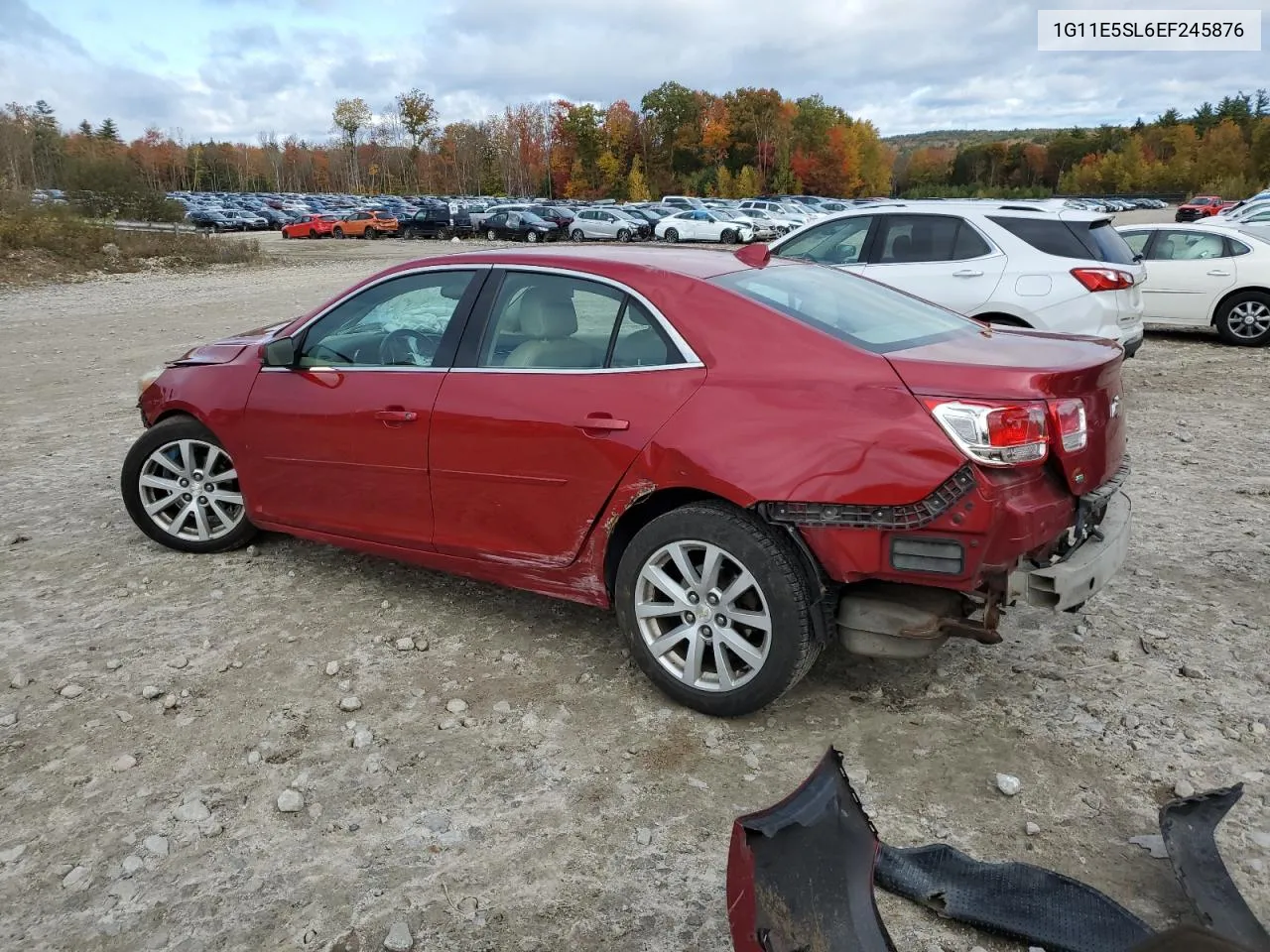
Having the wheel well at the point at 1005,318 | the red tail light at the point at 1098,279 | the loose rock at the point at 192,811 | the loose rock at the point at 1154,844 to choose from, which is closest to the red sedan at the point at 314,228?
the wheel well at the point at 1005,318

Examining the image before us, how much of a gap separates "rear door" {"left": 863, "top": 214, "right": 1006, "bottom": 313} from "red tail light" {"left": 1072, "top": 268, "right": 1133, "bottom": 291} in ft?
2.00

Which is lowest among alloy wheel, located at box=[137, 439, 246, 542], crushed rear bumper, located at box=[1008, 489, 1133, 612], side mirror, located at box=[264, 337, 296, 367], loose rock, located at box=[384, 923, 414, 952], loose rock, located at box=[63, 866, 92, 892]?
loose rock, located at box=[63, 866, 92, 892]

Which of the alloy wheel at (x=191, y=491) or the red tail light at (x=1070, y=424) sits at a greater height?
the red tail light at (x=1070, y=424)

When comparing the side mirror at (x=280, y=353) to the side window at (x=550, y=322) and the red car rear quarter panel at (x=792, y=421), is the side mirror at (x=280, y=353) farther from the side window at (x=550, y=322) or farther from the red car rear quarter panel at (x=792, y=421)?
the red car rear quarter panel at (x=792, y=421)

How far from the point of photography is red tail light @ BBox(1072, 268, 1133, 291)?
8203 mm

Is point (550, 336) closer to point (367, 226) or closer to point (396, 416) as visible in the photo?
point (396, 416)

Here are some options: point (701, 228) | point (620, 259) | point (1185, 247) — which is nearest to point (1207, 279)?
point (1185, 247)

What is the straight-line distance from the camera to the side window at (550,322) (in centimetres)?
384

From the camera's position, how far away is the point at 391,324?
14.9 feet

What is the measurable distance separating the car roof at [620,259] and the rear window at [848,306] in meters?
0.13

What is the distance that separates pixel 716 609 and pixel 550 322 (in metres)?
1.36

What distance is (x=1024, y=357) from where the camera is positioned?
3.43 metres

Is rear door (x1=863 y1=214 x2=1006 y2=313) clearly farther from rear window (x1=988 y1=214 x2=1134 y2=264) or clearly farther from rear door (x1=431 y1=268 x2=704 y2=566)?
rear door (x1=431 y1=268 x2=704 y2=566)

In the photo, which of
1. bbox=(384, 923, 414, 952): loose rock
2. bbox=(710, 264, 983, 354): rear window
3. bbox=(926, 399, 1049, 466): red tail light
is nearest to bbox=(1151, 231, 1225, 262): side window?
bbox=(710, 264, 983, 354): rear window
